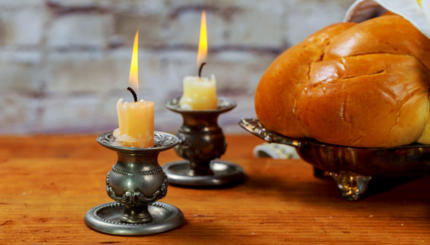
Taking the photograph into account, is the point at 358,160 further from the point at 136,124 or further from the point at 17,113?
the point at 17,113

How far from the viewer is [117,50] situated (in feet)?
4.86

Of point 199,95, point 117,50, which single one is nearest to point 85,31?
point 117,50

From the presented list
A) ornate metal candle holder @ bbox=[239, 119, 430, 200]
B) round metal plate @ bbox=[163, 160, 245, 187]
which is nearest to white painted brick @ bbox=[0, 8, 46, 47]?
round metal plate @ bbox=[163, 160, 245, 187]

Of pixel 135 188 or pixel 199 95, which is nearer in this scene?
pixel 135 188

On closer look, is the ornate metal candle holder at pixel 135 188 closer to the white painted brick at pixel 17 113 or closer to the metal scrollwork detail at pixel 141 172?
the metal scrollwork detail at pixel 141 172

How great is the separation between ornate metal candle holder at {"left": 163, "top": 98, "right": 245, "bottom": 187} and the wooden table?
0.05 feet

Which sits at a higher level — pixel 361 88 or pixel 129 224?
pixel 361 88

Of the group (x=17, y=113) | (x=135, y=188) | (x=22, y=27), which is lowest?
(x=17, y=113)

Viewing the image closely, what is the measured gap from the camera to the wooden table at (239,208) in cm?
65

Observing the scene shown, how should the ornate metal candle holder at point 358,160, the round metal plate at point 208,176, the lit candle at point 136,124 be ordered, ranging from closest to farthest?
the lit candle at point 136,124, the ornate metal candle holder at point 358,160, the round metal plate at point 208,176

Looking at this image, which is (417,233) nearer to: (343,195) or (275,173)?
(343,195)

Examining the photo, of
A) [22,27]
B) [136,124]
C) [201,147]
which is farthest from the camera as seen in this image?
[22,27]

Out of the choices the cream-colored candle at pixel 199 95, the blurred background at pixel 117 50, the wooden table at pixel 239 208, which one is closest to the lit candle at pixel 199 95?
the cream-colored candle at pixel 199 95

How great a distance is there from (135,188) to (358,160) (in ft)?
0.93
